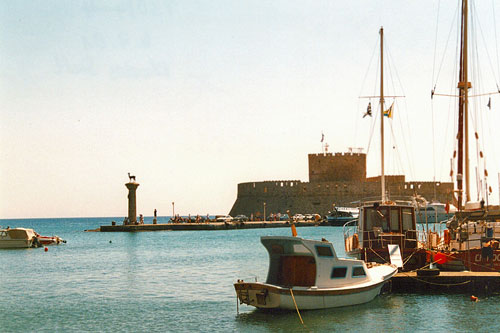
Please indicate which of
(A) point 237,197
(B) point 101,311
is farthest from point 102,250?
(A) point 237,197

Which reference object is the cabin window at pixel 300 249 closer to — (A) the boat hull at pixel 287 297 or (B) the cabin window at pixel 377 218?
(A) the boat hull at pixel 287 297

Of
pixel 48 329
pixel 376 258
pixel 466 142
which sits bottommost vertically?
pixel 48 329

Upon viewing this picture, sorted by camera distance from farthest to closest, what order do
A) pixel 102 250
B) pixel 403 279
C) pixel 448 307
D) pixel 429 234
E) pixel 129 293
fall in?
pixel 102 250 → pixel 429 234 → pixel 129 293 → pixel 403 279 → pixel 448 307

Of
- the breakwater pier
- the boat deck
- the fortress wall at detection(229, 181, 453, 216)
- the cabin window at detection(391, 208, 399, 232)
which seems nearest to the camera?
the boat deck

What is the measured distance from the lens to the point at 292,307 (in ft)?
51.1

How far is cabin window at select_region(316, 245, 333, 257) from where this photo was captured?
1588 cm

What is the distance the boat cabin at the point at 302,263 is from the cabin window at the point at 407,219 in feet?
18.0

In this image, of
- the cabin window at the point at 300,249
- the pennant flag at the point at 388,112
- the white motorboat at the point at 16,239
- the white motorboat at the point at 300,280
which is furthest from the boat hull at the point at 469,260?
the white motorboat at the point at 16,239

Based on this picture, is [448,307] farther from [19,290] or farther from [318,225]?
[318,225]

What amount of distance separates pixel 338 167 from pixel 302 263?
63.0 metres

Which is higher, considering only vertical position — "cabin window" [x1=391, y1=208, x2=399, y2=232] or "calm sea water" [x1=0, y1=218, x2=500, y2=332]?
"cabin window" [x1=391, y1=208, x2=399, y2=232]

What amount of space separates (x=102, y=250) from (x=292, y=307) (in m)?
→ 29.4

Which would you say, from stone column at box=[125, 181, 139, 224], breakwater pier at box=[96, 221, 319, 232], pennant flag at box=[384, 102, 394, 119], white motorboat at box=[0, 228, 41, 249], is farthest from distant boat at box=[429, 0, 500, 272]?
breakwater pier at box=[96, 221, 319, 232]

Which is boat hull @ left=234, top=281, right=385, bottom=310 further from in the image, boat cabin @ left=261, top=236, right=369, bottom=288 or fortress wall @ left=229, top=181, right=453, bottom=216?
fortress wall @ left=229, top=181, right=453, bottom=216
